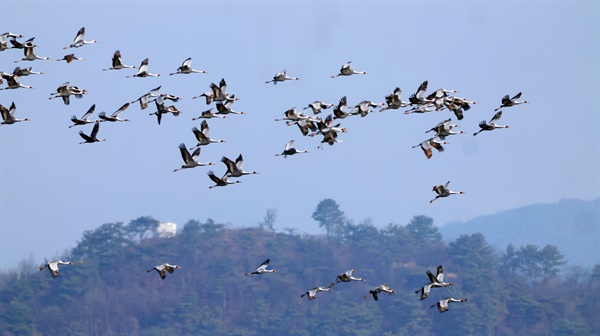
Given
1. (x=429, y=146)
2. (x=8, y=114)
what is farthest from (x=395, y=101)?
(x=8, y=114)

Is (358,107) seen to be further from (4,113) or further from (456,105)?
(4,113)

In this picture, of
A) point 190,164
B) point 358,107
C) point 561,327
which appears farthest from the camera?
point 561,327

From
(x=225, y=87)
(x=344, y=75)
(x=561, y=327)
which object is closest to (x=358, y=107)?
(x=344, y=75)

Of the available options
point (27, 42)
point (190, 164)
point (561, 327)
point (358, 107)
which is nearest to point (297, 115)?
point (358, 107)

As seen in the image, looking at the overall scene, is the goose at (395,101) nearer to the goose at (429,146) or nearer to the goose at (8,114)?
the goose at (429,146)

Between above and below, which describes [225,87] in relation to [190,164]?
above

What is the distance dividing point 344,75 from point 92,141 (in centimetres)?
998

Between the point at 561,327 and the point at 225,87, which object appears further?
the point at 561,327

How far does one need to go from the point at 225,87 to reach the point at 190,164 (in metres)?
4.46

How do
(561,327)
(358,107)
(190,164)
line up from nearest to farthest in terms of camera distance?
(190,164) < (358,107) < (561,327)

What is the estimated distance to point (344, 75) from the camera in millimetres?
55625

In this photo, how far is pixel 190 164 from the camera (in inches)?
2036

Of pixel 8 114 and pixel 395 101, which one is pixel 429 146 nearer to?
pixel 395 101

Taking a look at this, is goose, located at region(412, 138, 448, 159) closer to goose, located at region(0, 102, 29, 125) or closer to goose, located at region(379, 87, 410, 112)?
goose, located at region(379, 87, 410, 112)
